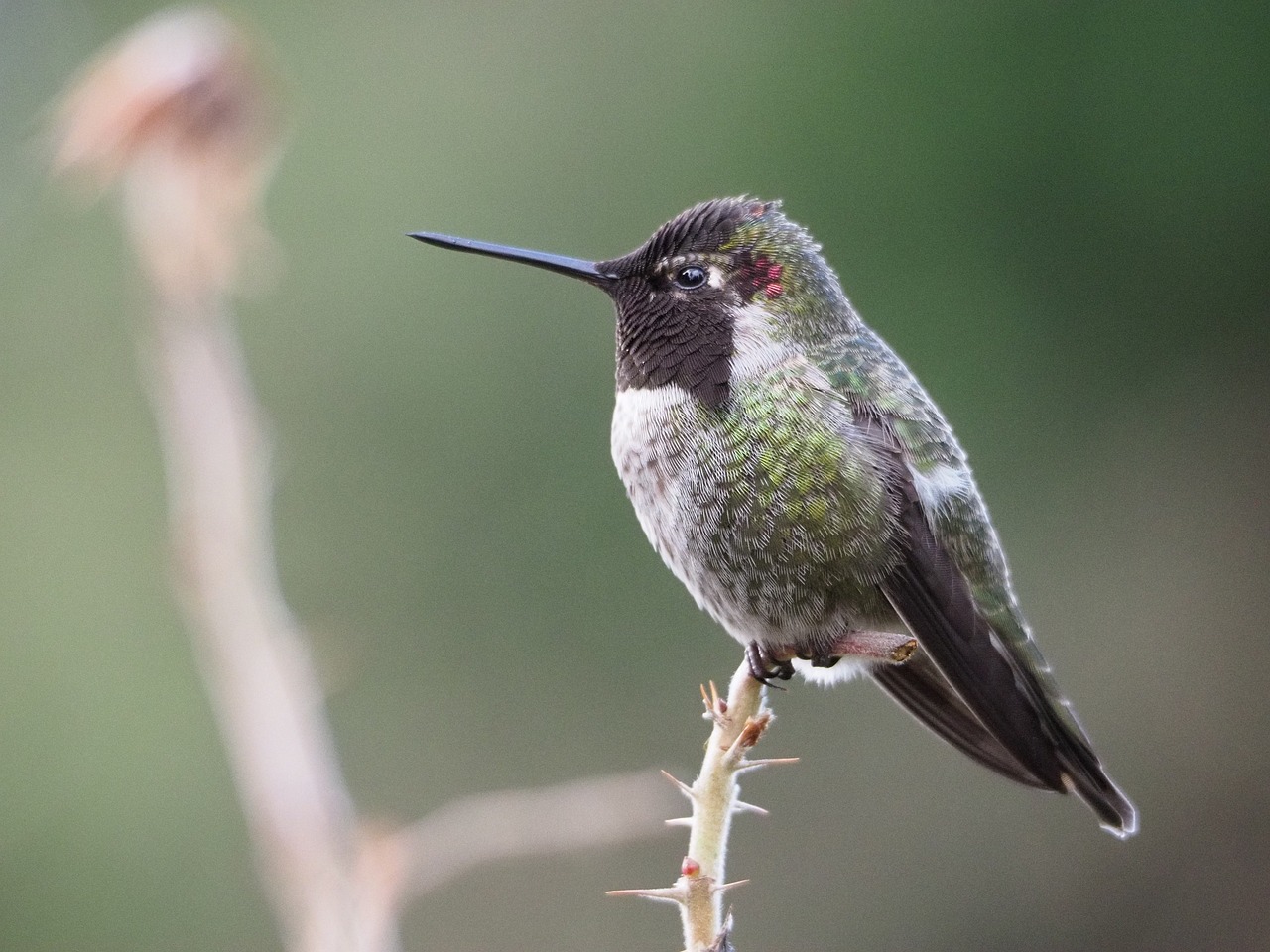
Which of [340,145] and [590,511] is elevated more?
[340,145]

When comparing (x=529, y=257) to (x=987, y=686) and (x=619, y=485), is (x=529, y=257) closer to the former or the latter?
(x=987, y=686)

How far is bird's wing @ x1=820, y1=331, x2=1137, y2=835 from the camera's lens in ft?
8.84

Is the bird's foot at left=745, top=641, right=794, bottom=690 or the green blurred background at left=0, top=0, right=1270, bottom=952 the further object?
the green blurred background at left=0, top=0, right=1270, bottom=952

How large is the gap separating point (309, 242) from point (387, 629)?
2331mm

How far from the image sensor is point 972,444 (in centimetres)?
803

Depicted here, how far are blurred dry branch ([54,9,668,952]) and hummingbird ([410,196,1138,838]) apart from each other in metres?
0.58

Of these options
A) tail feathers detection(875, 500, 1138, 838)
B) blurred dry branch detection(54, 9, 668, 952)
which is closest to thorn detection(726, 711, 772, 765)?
blurred dry branch detection(54, 9, 668, 952)

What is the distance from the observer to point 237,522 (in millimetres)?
2574

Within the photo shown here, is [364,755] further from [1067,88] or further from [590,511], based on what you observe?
[1067,88]

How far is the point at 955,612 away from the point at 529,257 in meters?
1.10

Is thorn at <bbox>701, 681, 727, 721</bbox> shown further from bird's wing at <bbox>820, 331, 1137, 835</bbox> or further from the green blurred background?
the green blurred background

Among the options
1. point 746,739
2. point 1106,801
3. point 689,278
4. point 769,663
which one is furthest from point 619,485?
point 746,739

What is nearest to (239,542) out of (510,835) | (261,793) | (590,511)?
(261,793)

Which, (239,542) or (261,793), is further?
(239,542)
